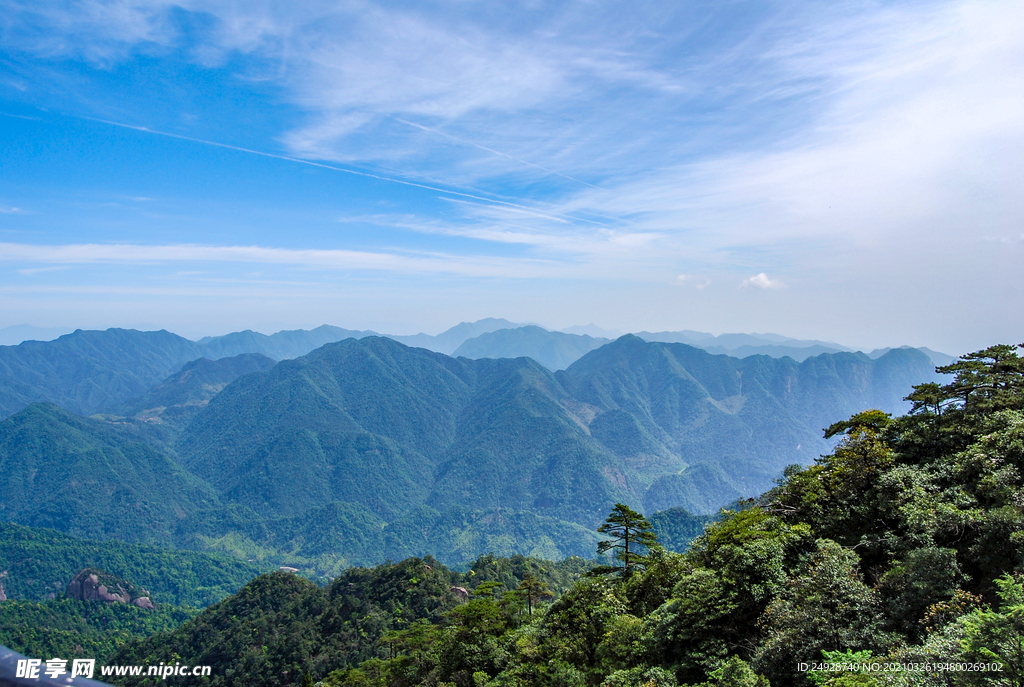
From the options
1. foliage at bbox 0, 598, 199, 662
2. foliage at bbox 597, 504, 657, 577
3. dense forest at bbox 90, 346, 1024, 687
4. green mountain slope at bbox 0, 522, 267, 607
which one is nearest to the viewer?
dense forest at bbox 90, 346, 1024, 687

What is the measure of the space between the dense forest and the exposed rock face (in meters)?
103

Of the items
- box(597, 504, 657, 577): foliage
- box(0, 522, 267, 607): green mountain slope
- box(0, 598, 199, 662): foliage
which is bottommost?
box(0, 522, 267, 607): green mountain slope

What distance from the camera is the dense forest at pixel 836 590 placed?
39.0 ft

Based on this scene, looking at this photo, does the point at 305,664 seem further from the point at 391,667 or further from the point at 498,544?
the point at 498,544

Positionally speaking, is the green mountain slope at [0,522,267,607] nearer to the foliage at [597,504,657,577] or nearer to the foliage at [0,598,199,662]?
the foliage at [0,598,199,662]

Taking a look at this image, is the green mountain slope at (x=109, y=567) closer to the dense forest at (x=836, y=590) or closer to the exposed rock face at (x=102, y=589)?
the exposed rock face at (x=102, y=589)

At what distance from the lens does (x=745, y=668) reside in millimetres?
12172

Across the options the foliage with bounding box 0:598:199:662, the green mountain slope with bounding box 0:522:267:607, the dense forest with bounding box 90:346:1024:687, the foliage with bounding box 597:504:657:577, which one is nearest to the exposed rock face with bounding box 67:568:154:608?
the foliage with bounding box 0:598:199:662

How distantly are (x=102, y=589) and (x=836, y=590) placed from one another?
14024 cm

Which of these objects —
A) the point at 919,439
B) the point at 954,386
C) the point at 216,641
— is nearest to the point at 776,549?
the point at 919,439

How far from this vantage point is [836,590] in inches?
558

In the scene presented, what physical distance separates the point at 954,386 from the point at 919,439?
3.48 metres

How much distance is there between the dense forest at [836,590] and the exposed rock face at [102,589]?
10334 centimetres

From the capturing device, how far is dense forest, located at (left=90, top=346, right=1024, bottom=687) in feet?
39.0
